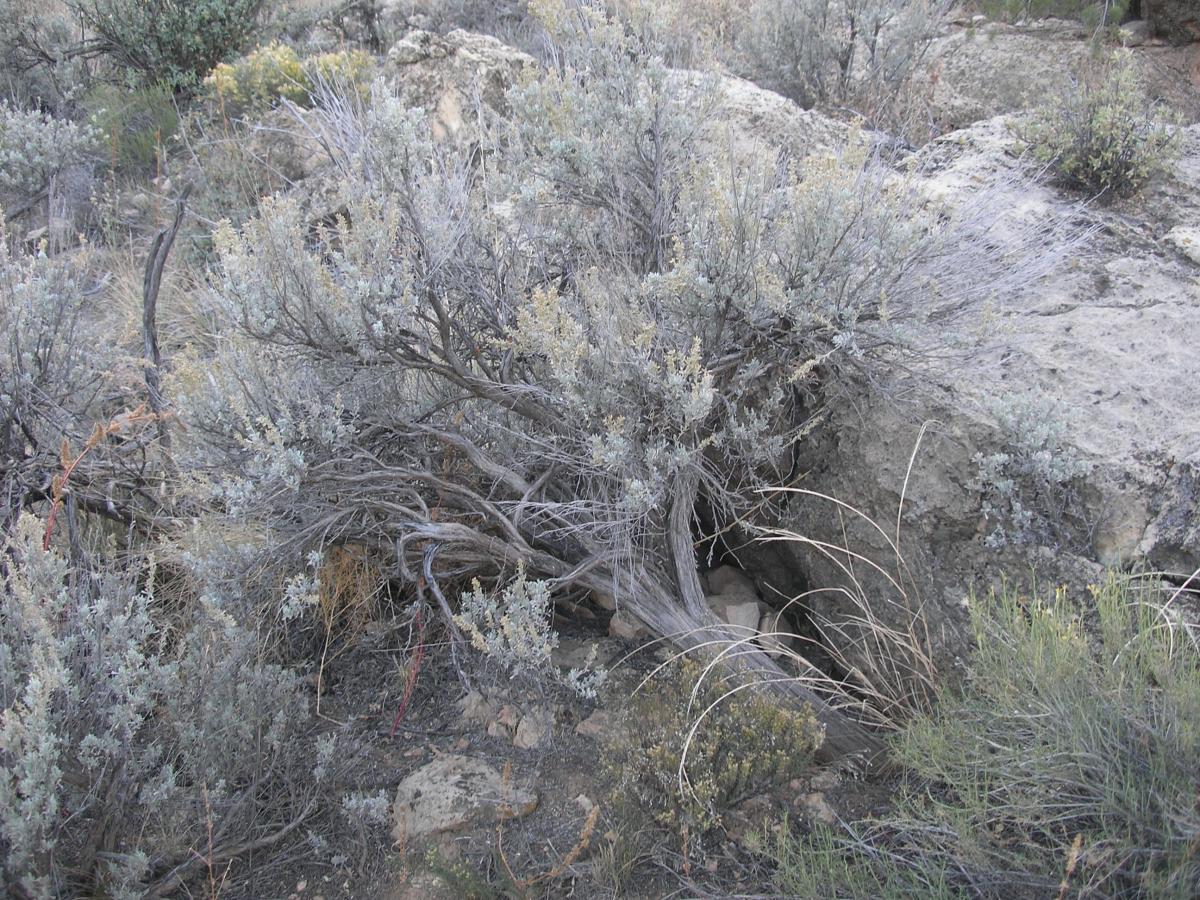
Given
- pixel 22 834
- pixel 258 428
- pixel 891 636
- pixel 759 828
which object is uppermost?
pixel 258 428

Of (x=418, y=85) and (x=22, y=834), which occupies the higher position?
(x=418, y=85)

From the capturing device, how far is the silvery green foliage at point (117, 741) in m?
2.29

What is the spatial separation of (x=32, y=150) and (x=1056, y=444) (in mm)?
6986

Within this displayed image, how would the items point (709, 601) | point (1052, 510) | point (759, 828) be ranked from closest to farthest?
point (759, 828) → point (1052, 510) → point (709, 601)

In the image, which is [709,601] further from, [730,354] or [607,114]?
[607,114]

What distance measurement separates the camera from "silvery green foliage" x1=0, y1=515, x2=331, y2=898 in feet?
7.52

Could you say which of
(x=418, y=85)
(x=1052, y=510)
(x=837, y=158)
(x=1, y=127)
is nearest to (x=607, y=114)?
(x=837, y=158)

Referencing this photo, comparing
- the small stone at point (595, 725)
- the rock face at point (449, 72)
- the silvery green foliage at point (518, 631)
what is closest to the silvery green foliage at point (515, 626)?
the silvery green foliage at point (518, 631)

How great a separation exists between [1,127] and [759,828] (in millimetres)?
7223

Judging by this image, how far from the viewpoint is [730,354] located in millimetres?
3143

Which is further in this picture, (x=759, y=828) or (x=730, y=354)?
(x=730, y=354)

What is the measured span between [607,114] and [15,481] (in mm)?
2768

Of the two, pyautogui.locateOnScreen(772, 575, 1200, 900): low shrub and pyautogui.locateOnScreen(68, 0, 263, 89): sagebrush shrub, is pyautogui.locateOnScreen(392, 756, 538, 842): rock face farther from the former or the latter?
pyautogui.locateOnScreen(68, 0, 263, 89): sagebrush shrub

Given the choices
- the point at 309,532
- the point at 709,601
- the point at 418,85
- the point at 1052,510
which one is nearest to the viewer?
the point at 1052,510
